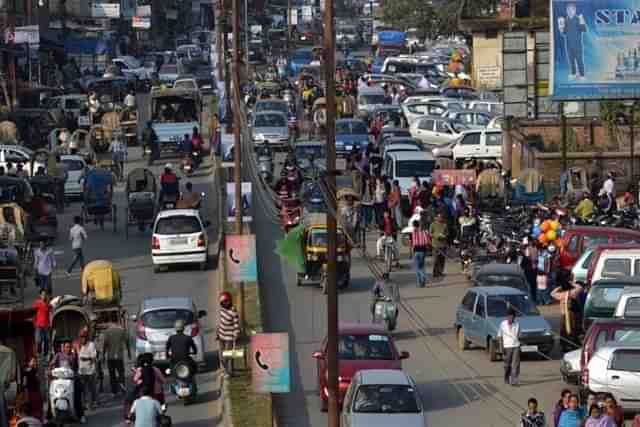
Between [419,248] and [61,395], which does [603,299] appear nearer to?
[419,248]

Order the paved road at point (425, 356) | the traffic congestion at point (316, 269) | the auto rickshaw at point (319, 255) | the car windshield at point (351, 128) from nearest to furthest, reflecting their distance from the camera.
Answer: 1. the traffic congestion at point (316, 269)
2. the paved road at point (425, 356)
3. the auto rickshaw at point (319, 255)
4. the car windshield at point (351, 128)

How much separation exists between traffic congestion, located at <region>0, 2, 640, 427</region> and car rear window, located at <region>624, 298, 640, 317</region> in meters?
0.04

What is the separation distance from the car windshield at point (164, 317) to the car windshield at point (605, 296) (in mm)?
6995

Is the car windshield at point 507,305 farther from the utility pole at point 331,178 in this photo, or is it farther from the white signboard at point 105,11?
the white signboard at point 105,11

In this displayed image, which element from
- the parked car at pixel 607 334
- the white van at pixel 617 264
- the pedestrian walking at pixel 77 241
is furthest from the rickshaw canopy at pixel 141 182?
the parked car at pixel 607 334

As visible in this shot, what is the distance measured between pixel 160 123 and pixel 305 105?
15.1 m

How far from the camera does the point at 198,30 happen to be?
461ft

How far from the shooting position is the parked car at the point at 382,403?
26062mm

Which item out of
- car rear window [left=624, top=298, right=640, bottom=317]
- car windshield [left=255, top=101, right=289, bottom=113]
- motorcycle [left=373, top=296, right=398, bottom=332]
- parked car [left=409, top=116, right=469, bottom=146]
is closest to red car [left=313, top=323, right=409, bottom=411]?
car rear window [left=624, top=298, right=640, bottom=317]

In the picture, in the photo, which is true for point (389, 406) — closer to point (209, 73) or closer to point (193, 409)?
point (193, 409)

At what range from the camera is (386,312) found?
35.8 m

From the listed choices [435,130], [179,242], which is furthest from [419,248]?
[435,130]

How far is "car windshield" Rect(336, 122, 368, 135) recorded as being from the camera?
6353 cm

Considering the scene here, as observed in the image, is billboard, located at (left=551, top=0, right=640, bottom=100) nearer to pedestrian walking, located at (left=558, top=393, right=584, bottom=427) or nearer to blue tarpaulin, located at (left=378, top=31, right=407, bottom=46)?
pedestrian walking, located at (left=558, top=393, right=584, bottom=427)
